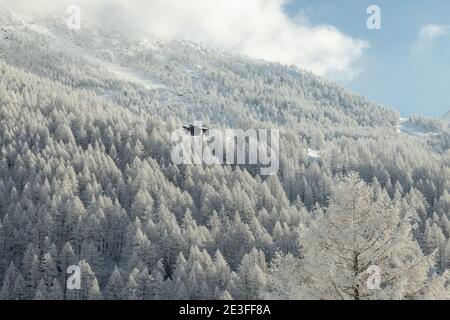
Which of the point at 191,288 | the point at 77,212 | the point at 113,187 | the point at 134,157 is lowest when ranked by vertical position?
the point at 191,288

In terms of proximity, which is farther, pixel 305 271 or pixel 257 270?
pixel 257 270

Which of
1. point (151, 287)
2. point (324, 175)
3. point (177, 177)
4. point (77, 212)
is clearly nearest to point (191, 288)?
point (151, 287)

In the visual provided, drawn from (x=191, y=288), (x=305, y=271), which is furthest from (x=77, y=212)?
(x=305, y=271)

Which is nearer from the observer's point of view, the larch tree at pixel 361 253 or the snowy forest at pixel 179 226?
the larch tree at pixel 361 253

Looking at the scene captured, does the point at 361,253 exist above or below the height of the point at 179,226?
below

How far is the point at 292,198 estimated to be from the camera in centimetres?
18062

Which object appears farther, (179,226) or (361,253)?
(179,226)

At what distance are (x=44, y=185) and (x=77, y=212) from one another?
17202 millimetres

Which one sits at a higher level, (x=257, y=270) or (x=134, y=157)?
(x=134, y=157)

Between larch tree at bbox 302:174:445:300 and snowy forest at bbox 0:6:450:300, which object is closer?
larch tree at bbox 302:174:445:300

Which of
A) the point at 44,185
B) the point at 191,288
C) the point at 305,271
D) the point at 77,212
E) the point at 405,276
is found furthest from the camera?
the point at 44,185
